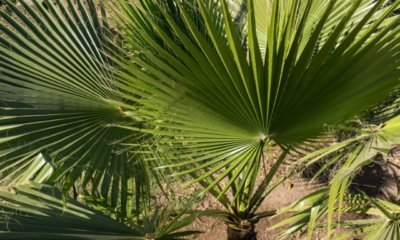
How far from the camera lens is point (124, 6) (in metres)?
1.76

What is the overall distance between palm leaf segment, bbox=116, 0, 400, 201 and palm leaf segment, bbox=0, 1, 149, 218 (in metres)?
0.29

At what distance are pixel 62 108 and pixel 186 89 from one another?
23.0 inches

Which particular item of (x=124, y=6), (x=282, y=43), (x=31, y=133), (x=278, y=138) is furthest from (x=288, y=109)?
(x=31, y=133)

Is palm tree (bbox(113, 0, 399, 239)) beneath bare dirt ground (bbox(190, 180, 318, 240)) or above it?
above

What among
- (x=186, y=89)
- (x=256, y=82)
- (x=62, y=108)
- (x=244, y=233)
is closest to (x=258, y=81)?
(x=256, y=82)

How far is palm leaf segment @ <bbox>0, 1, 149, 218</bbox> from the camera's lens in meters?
1.66

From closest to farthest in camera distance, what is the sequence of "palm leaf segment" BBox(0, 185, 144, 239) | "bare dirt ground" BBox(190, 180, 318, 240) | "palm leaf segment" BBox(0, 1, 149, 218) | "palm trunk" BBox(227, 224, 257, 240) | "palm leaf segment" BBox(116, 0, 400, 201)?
"palm leaf segment" BBox(116, 0, 400, 201), "palm leaf segment" BBox(0, 185, 144, 239), "palm leaf segment" BBox(0, 1, 149, 218), "palm trunk" BBox(227, 224, 257, 240), "bare dirt ground" BBox(190, 180, 318, 240)

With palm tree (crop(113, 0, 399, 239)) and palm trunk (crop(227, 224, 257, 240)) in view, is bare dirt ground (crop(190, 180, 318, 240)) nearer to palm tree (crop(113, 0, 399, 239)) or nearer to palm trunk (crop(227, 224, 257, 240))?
palm trunk (crop(227, 224, 257, 240))

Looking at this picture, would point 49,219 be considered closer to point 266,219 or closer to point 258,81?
point 258,81

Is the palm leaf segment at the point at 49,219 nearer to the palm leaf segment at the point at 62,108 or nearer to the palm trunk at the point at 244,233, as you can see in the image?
the palm leaf segment at the point at 62,108

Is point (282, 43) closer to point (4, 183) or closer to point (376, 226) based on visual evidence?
point (376, 226)

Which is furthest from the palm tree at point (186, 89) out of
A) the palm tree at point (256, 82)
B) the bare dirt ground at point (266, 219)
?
the bare dirt ground at point (266, 219)

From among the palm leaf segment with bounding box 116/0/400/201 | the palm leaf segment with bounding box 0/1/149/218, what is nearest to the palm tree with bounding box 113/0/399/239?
the palm leaf segment with bounding box 116/0/400/201

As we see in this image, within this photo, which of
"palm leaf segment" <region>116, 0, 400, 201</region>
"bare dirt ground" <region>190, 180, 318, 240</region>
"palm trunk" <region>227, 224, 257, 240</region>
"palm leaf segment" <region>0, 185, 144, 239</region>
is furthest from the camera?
"bare dirt ground" <region>190, 180, 318, 240</region>
